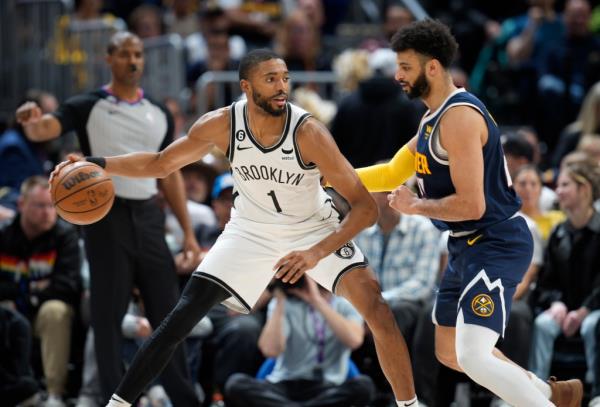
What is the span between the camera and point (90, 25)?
36.2 feet

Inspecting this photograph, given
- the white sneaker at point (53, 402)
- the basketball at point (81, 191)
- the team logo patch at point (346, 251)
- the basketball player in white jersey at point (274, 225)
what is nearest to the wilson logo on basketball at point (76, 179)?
the basketball at point (81, 191)

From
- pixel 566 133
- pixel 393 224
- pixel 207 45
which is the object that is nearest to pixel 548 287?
pixel 393 224

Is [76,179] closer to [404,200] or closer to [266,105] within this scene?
[266,105]

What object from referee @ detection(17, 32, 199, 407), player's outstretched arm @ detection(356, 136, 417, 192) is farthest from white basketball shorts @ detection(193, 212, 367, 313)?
referee @ detection(17, 32, 199, 407)

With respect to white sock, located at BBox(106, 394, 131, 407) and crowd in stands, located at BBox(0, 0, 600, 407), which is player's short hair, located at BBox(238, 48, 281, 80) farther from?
white sock, located at BBox(106, 394, 131, 407)

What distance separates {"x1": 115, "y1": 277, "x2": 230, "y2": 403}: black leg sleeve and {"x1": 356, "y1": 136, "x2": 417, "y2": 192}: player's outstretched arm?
3.55 feet

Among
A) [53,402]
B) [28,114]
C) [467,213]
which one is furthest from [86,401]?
[467,213]

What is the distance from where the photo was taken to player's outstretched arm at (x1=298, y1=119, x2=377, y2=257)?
5.89m

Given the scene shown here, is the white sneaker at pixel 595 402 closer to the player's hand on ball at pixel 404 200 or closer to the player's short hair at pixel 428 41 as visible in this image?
the player's hand on ball at pixel 404 200

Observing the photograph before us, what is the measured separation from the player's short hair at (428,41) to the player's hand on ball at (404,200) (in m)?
0.70

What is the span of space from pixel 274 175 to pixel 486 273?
125 cm

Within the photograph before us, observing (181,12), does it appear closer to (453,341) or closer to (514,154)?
(514,154)

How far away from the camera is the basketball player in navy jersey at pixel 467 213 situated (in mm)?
5531

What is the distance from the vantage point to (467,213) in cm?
557
